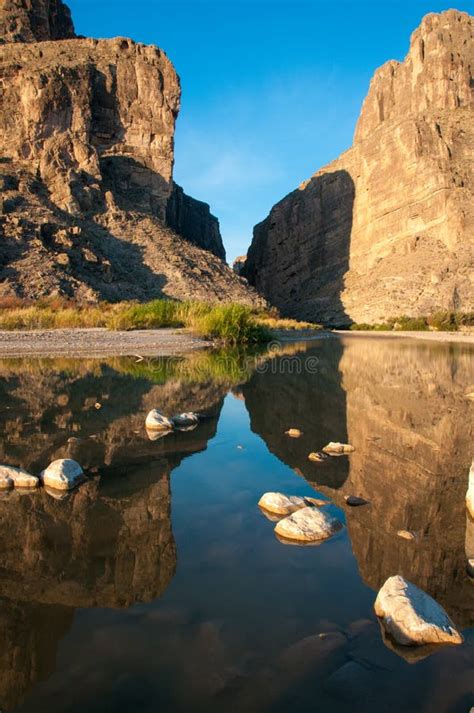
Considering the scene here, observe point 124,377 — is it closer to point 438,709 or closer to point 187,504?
point 187,504

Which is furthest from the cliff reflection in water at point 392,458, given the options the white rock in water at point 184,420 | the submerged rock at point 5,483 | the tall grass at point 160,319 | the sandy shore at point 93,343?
the tall grass at point 160,319

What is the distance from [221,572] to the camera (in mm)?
2949

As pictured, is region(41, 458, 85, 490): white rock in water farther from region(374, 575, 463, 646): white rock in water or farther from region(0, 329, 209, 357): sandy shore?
region(0, 329, 209, 357): sandy shore

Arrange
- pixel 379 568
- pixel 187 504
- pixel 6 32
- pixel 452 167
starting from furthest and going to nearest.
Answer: pixel 6 32
pixel 452 167
pixel 187 504
pixel 379 568

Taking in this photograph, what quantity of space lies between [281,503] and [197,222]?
Result: 103 meters

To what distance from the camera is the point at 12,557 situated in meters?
3.07

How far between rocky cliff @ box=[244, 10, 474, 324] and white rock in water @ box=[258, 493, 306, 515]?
47.4 meters

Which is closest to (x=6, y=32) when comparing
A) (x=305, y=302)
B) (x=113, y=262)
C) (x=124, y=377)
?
(x=113, y=262)

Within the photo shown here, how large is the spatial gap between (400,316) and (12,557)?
4864 centimetres

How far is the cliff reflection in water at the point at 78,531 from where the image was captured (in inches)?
94.3

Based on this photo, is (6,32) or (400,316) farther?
(6,32)

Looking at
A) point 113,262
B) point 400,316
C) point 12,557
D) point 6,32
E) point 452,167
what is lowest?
point 12,557

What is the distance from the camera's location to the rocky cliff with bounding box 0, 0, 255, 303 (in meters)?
36.4

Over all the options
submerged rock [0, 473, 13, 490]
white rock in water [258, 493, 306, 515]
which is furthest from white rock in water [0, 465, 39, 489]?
white rock in water [258, 493, 306, 515]
